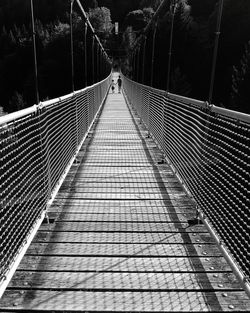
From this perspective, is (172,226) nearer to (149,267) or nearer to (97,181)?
(149,267)

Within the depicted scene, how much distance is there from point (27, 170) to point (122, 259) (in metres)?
0.97

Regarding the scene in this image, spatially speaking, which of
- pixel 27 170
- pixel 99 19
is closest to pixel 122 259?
pixel 27 170

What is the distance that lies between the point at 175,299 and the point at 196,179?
1.35 m

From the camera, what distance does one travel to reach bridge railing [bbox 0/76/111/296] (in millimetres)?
2166

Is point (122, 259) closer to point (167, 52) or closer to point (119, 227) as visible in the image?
point (119, 227)

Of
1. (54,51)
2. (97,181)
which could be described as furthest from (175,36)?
(97,181)

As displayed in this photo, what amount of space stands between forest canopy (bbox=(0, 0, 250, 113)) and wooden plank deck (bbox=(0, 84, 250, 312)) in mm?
16357

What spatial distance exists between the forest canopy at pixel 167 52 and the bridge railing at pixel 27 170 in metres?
16.3

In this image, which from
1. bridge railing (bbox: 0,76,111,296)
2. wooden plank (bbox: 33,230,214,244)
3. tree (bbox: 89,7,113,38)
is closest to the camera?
bridge railing (bbox: 0,76,111,296)

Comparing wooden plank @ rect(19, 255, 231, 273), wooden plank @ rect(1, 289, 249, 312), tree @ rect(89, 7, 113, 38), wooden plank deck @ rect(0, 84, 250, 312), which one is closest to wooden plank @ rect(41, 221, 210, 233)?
wooden plank deck @ rect(0, 84, 250, 312)

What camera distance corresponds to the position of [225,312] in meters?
1.99

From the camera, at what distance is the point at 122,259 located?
2504mm

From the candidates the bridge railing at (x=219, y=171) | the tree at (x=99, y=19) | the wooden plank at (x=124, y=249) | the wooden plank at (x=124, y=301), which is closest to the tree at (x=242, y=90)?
the bridge railing at (x=219, y=171)

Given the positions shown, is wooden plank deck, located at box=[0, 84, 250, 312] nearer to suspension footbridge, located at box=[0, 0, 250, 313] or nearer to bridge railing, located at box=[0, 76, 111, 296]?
suspension footbridge, located at box=[0, 0, 250, 313]
